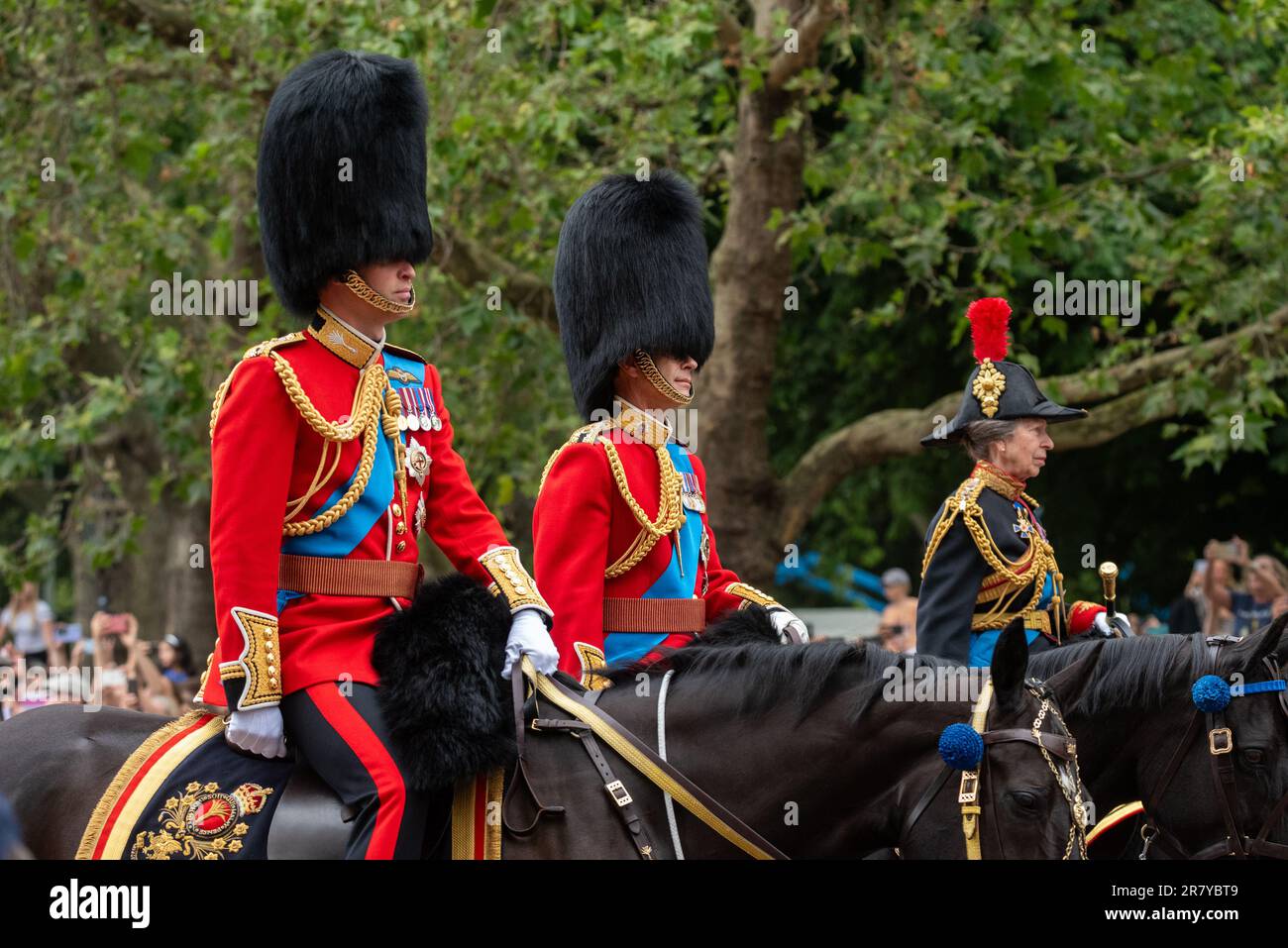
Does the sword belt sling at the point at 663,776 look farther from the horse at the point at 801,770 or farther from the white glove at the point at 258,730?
the white glove at the point at 258,730

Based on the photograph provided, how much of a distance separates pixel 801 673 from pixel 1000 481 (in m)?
2.23

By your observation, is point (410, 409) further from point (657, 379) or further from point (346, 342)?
point (657, 379)

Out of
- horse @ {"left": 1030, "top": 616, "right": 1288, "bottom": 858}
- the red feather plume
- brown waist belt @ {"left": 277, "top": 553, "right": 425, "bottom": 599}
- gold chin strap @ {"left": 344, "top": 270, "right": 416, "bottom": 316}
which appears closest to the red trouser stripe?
brown waist belt @ {"left": 277, "top": 553, "right": 425, "bottom": 599}

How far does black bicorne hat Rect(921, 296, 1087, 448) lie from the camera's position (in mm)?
6109

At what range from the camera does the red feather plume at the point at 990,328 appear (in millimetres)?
6379

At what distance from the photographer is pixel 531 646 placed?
4.12m

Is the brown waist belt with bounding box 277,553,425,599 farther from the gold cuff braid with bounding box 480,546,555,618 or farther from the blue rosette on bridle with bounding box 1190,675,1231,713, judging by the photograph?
the blue rosette on bridle with bounding box 1190,675,1231,713

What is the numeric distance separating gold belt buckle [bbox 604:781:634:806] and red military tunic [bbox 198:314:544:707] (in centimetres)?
62

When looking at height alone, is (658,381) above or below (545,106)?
below

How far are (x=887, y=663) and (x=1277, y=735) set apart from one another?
62.8 inches

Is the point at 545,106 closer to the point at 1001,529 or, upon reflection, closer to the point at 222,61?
the point at 222,61

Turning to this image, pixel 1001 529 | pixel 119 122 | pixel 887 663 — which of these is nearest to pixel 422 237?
pixel 887 663

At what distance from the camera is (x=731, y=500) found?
10414 millimetres

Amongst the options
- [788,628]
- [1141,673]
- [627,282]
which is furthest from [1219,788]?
[627,282]
